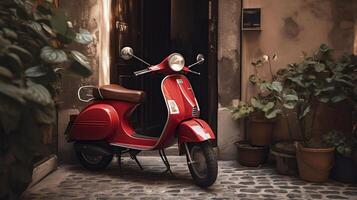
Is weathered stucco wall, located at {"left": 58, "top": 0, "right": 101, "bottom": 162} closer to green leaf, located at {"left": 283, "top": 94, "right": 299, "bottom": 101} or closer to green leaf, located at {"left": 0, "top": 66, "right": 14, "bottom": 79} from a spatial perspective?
green leaf, located at {"left": 283, "top": 94, "right": 299, "bottom": 101}

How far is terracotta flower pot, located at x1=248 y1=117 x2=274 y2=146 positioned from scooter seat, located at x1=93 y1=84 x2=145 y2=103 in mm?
1550

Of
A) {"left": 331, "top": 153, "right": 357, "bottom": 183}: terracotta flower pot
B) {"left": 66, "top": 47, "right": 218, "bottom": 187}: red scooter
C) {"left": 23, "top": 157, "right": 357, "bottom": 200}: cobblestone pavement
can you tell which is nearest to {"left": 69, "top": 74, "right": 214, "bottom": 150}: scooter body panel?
{"left": 66, "top": 47, "right": 218, "bottom": 187}: red scooter

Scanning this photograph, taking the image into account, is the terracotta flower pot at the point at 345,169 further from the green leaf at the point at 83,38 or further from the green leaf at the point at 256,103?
the green leaf at the point at 83,38

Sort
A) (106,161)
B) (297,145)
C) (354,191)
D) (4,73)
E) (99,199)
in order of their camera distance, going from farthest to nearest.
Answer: (106,161) → (297,145) → (354,191) → (99,199) → (4,73)

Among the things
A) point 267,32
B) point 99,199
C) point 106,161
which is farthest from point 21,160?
point 267,32

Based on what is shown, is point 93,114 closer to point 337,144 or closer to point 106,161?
point 106,161

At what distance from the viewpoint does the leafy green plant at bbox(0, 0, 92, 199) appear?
8.66 ft

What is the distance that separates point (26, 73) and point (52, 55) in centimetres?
23

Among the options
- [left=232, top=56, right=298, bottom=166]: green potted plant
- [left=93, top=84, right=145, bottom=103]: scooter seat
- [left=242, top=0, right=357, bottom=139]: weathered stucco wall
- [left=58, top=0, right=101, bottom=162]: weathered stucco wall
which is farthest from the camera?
[left=58, top=0, right=101, bottom=162]: weathered stucco wall

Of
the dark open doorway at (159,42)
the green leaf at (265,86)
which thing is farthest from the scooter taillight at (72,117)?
the green leaf at (265,86)

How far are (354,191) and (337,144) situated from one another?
571 millimetres

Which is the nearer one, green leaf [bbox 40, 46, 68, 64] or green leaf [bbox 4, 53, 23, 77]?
green leaf [bbox 4, 53, 23, 77]

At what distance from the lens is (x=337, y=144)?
4.96 metres

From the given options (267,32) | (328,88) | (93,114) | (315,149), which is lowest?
(315,149)
